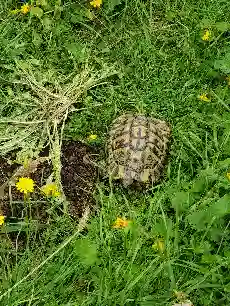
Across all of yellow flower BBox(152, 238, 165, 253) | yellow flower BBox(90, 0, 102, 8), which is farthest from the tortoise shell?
yellow flower BBox(90, 0, 102, 8)

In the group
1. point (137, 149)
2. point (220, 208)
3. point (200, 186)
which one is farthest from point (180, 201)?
point (137, 149)

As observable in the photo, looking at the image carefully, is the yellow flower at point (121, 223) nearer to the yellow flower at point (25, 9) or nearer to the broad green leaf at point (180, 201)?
the broad green leaf at point (180, 201)

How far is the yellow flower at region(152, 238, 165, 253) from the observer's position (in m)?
3.34

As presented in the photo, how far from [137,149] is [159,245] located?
77 cm

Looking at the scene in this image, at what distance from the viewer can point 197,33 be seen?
471 centimetres

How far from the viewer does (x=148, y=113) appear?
14.2 feet

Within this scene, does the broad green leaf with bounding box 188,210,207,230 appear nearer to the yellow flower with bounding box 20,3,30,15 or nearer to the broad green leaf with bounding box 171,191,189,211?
the broad green leaf with bounding box 171,191,189,211

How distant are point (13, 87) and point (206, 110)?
1338mm

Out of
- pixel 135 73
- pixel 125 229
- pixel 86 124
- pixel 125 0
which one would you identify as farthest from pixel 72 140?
pixel 125 0

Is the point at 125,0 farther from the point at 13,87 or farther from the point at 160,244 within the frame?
the point at 160,244

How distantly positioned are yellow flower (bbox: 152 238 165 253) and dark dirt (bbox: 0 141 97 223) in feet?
1.85

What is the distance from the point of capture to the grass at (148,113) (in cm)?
328

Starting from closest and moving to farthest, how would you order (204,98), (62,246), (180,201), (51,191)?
(62,246) < (180,201) < (51,191) < (204,98)

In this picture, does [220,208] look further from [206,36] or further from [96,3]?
[96,3]
